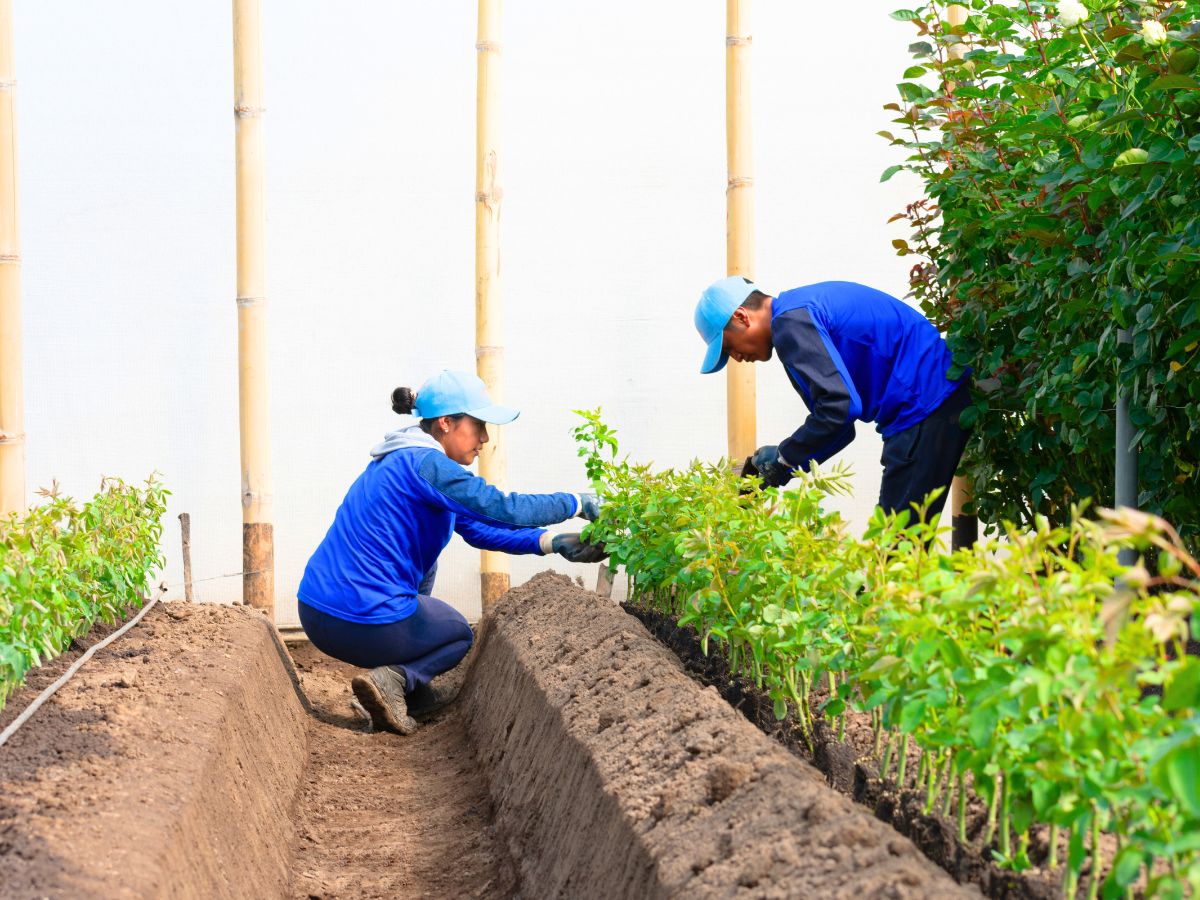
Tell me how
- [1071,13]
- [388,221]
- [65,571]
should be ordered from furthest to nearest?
[388,221] < [65,571] < [1071,13]

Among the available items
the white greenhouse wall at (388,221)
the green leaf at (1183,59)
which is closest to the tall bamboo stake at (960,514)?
the white greenhouse wall at (388,221)

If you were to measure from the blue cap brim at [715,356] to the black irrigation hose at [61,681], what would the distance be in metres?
1.94

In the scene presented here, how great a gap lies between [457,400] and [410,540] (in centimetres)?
53

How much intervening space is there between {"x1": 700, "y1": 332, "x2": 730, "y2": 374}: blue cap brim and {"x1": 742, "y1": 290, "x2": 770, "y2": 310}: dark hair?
5.0 inches

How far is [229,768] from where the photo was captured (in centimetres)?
293

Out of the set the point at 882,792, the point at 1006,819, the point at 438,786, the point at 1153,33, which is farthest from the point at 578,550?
the point at 1006,819

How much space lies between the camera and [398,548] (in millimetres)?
4508

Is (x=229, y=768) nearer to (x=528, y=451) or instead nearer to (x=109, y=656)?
(x=109, y=656)

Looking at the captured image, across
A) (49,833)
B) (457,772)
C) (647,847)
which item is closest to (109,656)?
(457,772)

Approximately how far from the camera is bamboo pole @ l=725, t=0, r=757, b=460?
16.6ft

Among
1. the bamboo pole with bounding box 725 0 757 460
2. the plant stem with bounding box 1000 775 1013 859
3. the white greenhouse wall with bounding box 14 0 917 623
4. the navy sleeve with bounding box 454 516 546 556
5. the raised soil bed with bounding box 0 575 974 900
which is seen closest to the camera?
the plant stem with bounding box 1000 775 1013 859

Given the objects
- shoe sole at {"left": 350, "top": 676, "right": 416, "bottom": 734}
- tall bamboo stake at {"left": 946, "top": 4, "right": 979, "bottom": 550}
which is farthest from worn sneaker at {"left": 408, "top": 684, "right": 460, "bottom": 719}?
tall bamboo stake at {"left": 946, "top": 4, "right": 979, "bottom": 550}

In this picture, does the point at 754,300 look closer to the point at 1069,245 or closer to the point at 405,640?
the point at 1069,245

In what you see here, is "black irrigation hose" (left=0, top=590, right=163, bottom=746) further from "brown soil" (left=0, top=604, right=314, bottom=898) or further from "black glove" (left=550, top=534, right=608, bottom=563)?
"black glove" (left=550, top=534, right=608, bottom=563)
